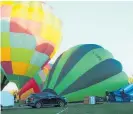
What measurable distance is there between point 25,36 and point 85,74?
25.2ft

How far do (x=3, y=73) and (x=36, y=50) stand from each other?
12.8 feet

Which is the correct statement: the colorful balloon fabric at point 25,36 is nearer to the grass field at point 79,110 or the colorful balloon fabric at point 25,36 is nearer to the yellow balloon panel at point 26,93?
the yellow balloon panel at point 26,93

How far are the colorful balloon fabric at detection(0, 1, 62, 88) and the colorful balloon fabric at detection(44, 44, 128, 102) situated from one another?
2581 mm

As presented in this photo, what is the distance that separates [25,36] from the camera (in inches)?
1234

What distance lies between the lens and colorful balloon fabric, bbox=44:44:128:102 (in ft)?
112

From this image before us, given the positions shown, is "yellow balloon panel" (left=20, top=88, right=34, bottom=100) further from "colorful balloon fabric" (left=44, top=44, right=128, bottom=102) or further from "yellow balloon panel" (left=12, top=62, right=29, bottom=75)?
"yellow balloon panel" (left=12, top=62, right=29, bottom=75)

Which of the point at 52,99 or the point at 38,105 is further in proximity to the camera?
the point at 52,99

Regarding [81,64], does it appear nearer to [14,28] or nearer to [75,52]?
[75,52]

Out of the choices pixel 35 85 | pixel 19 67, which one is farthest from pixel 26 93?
pixel 19 67

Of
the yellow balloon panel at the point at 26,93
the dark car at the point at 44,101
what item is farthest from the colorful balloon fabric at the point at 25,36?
the yellow balloon panel at the point at 26,93

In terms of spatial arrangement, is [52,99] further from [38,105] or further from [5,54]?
[5,54]

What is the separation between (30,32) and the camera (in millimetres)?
31500

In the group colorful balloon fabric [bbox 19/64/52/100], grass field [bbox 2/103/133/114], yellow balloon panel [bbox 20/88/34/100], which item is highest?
colorful balloon fabric [bbox 19/64/52/100]

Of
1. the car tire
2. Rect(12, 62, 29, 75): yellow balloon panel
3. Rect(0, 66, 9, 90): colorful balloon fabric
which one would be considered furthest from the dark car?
Rect(0, 66, 9, 90): colorful balloon fabric
